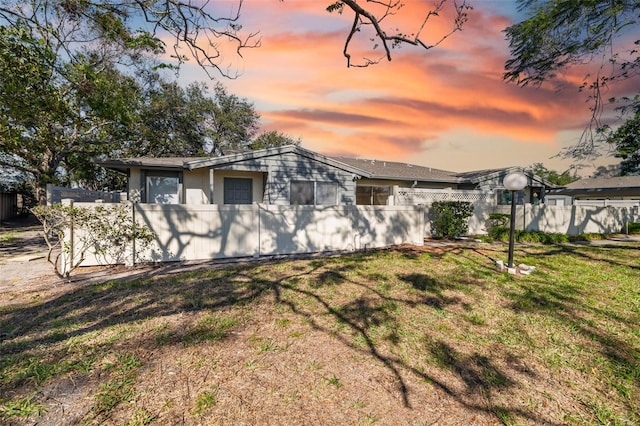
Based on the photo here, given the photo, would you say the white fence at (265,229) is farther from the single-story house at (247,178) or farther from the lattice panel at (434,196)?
the single-story house at (247,178)

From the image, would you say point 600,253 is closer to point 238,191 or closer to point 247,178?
point 247,178

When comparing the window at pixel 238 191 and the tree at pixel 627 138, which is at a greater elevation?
the tree at pixel 627 138

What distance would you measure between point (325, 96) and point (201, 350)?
784cm

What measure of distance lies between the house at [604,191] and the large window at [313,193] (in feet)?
75.4

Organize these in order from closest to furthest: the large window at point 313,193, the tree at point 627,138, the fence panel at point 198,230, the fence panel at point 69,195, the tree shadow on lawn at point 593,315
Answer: the tree shadow on lawn at point 593,315 → the fence panel at point 198,230 → the fence panel at point 69,195 → the tree at point 627,138 → the large window at point 313,193

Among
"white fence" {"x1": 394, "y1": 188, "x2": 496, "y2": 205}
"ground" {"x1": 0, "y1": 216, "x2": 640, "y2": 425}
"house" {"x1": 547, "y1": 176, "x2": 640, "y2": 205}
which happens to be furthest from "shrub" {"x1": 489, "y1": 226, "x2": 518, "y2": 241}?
"house" {"x1": 547, "y1": 176, "x2": 640, "y2": 205}

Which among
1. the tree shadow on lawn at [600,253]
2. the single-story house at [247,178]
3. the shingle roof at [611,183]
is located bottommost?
the tree shadow on lawn at [600,253]

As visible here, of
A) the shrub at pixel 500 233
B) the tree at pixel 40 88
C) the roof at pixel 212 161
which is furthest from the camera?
the shrub at pixel 500 233

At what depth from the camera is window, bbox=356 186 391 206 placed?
16.5m

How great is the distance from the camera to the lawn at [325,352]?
2.32 metres

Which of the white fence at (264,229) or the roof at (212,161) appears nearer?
the white fence at (264,229)

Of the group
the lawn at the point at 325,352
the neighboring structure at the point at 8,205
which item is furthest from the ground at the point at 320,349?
the neighboring structure at the point at 8,205

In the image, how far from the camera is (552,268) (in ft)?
21.7

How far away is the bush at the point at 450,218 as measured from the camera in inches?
430
